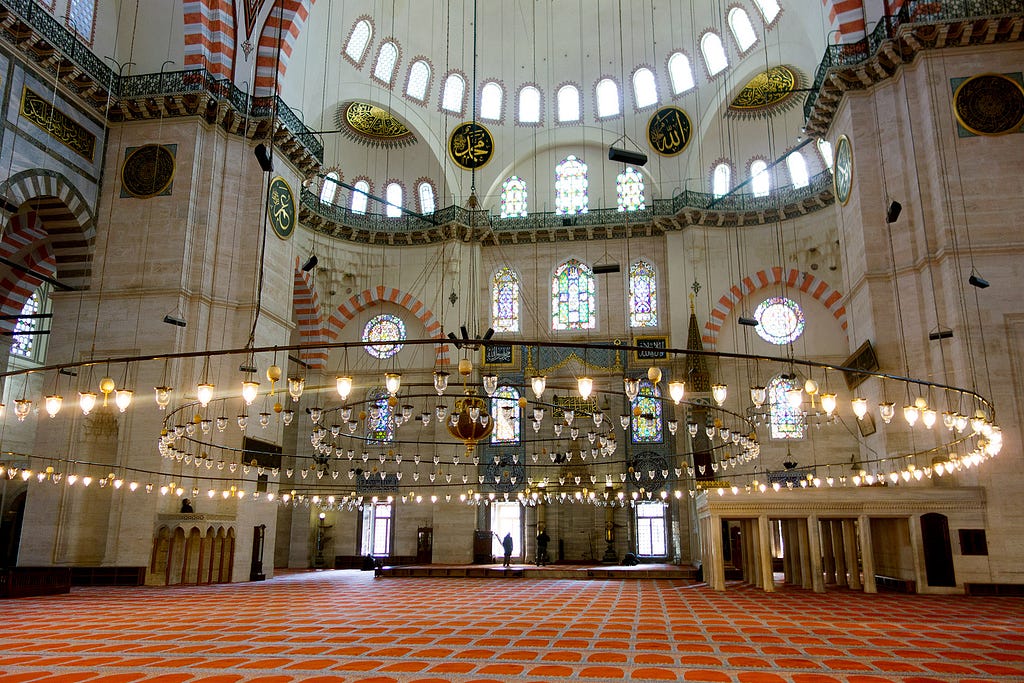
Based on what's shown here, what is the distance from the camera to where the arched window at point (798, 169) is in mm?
19797

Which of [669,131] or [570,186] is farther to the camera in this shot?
[570,186]

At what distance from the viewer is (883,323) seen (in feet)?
43.8

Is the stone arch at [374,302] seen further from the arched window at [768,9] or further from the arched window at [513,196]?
the arched window at [768,9]

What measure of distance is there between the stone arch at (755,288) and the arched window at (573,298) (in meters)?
3.25

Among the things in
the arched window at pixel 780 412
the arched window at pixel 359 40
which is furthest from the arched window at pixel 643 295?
the arched window at pixel 359 40

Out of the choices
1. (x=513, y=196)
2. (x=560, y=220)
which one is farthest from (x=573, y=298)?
(x=513, y=196)

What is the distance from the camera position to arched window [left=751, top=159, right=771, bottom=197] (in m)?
20.4

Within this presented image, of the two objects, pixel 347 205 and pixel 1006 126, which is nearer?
pixel 1006 126

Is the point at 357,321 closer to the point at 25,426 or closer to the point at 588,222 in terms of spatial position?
the point at 588,222

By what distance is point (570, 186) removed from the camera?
888 inches

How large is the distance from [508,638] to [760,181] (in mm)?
16505

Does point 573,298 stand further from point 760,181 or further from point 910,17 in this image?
point 910,17

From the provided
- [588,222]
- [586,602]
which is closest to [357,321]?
[588,222]

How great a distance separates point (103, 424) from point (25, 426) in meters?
6.41
